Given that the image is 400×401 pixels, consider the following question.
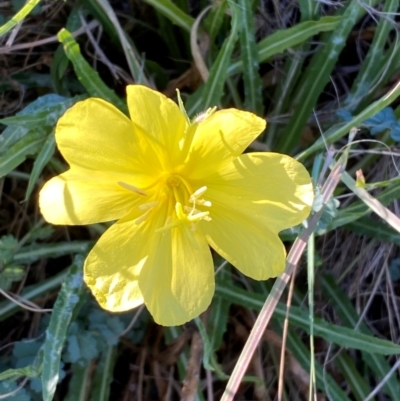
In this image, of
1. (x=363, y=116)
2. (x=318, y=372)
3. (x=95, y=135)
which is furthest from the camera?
(x=318, y=372)

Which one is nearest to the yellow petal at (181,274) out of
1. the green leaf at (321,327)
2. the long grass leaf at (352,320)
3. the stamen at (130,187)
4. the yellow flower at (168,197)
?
the yellow flower at (168,197)

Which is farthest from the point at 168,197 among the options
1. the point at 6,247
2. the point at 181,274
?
the point at 6,247

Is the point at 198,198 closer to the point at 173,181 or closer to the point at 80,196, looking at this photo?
the point at 173,181

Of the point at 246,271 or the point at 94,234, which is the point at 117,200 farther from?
the point at 94,234

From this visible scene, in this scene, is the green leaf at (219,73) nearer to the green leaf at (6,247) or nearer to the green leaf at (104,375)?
the green leaf at (6,247)

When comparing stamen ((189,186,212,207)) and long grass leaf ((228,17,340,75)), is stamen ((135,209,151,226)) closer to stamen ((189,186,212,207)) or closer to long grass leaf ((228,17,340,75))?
stamen ((189,186,212,207))

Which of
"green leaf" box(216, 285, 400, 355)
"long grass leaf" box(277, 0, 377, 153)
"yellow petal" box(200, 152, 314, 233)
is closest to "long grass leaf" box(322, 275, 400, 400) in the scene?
"green leaf" box(216, 285, 400, 355)

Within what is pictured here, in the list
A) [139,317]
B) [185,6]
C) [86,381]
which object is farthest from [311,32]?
[86,381]
